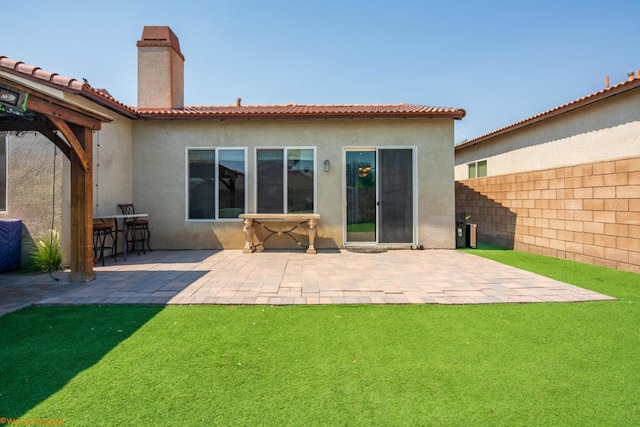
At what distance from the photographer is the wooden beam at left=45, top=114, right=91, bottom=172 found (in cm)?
446

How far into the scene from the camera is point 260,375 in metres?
2.41

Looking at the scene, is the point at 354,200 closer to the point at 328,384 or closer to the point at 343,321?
the point at 343,321

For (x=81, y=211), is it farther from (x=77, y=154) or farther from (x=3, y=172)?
(x=3, y=172)

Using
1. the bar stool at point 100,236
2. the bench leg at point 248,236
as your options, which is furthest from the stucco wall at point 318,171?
the bar stool at point 100,236

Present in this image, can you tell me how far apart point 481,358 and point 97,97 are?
25.8ft

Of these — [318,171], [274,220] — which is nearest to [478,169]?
[318,171]

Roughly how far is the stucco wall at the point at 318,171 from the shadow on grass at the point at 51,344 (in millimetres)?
4653

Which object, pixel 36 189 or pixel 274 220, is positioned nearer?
pixel 36 189

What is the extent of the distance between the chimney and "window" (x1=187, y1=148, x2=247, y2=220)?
2.55 m

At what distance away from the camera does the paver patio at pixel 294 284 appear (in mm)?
4211

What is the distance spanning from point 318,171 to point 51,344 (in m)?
6.53

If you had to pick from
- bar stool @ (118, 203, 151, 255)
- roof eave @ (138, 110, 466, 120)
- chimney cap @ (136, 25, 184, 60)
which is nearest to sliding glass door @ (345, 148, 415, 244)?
roof eave @ (138, 110, 466, 120)

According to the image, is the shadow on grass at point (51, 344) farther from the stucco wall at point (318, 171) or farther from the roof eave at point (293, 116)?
the roof eave at point (293, 116)

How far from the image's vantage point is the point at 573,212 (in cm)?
698
